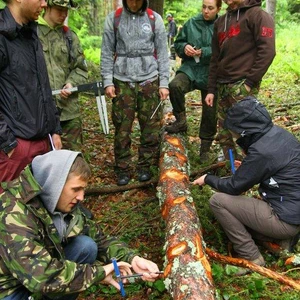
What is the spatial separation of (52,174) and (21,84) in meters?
1.24

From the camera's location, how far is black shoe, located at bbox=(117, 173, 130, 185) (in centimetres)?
Result: 501

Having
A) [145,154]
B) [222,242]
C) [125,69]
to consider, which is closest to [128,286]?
[222,242]

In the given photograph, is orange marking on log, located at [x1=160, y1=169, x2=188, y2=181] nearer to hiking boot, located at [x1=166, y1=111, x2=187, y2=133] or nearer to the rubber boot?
hiking boot, located at [x1=166, y1=111, x2=187, y2=133]

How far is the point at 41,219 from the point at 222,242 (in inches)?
84.3

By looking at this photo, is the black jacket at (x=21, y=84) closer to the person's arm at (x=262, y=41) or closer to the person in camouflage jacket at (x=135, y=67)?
the person in camouflage jacket at (x=135, y=67)

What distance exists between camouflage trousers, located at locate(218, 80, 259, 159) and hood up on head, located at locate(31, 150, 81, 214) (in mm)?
2762

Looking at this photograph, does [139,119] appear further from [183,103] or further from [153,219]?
[153,219]

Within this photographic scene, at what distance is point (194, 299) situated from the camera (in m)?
2.41

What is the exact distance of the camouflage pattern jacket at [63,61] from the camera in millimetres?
4184

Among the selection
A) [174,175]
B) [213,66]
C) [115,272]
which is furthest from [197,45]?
[115,272]

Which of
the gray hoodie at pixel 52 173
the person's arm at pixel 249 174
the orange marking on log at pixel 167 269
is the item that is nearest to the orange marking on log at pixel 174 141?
the person's arm at pixel 249 174

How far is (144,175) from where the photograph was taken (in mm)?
5023

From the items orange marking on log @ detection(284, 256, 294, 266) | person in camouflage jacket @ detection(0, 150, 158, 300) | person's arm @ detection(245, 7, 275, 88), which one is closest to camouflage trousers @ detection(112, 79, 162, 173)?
person's arm @ detection(245, 7, 275, 88)

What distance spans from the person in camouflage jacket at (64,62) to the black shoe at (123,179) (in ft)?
2.67
